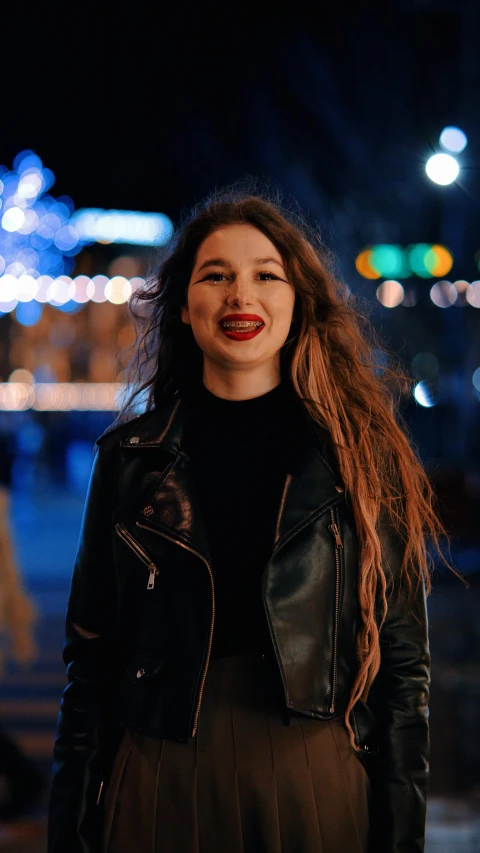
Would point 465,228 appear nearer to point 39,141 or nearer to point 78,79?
point 78,79

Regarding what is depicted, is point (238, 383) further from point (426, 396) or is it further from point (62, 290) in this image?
point (62, 290)

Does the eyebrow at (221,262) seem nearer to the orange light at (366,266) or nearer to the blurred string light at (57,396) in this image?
the orange light at (366,266)

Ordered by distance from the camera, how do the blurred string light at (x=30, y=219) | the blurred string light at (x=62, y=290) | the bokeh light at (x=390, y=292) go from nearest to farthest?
the bokeh light at (x=390, y=292) < the blurred string light at (x=30, y=219) < the blurred string light at (x=62, y=290)

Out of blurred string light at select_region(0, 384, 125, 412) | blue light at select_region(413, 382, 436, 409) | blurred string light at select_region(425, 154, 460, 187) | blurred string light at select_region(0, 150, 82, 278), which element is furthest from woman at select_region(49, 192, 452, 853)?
blurred string light at select_region(0, 384, 125, 412)

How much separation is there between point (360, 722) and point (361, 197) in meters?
11.9

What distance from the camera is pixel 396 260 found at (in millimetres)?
12945

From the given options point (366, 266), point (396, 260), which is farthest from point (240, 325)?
point (366, 266)

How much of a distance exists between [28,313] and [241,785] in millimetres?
33564

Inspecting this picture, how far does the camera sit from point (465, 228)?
26.9 feet

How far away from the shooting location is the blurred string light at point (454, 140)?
492 cm

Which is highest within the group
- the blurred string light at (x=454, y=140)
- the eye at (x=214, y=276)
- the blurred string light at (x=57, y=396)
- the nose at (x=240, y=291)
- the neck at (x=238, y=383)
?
the blurred string light at (x=57, y=396)

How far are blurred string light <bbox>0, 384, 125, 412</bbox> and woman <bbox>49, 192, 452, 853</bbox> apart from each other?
83.4 feet

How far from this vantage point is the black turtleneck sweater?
5.81 ft

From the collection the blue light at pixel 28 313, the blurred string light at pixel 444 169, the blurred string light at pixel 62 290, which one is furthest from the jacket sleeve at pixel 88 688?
the blue light at pixel 28 313
